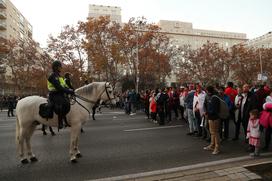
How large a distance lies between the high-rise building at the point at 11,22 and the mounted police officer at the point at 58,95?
5103 cm

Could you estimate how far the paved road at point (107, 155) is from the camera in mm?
5922

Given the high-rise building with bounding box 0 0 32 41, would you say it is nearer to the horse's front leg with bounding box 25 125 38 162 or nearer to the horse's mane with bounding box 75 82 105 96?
the horse's mane with bounding box 75 82 105 96

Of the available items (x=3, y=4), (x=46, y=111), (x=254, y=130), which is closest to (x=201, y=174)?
(x=254, y=130)

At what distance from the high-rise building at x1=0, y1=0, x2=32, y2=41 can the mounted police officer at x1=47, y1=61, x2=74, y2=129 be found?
167 feet

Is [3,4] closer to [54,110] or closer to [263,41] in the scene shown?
[54,110]

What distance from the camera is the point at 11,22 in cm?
6881

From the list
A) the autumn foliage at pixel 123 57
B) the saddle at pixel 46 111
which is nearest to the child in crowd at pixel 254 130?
the saddle at pixel 46 111

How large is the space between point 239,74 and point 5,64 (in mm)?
41909

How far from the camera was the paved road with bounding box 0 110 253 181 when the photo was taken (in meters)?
5.92

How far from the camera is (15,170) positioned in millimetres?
6133

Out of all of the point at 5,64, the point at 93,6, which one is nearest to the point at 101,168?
the point at 5,64

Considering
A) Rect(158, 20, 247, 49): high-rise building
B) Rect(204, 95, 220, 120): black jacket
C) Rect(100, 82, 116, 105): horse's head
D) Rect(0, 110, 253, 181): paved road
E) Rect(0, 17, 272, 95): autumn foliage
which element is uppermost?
Rect(158, 20, 247, 49): high-rise building

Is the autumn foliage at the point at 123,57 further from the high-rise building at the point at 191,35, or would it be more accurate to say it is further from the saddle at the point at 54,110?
the high-rise building at the point at 191,35

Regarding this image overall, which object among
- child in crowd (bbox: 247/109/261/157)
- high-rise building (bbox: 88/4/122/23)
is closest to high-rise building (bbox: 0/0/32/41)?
high-rise building (bbox: 88/4/122/23)
